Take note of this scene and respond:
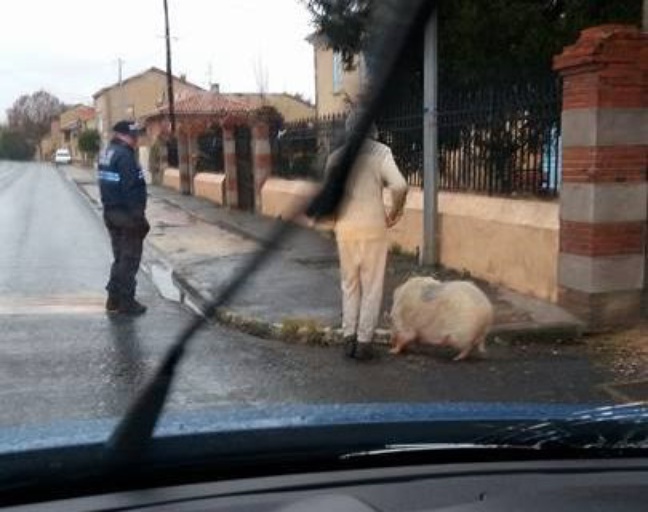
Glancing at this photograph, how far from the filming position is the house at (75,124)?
99.1 meters

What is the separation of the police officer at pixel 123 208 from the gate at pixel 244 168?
40.0ft

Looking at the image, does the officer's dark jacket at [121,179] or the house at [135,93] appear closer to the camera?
the officer's dark jacket at [121,179]

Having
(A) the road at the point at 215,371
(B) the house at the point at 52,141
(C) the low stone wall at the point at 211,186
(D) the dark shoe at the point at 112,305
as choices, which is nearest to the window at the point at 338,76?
(A) the road at the point at 215,371

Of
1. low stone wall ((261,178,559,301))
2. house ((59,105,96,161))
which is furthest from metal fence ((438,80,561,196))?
house ((59,105,96,161))

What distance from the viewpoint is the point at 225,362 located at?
289 inches

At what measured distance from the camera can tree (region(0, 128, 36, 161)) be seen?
357ft

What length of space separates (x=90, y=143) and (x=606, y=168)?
2987 inches

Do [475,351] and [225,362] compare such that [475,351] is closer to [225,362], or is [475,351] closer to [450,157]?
[225,362]

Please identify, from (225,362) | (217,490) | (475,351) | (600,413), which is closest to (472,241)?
(475,351)

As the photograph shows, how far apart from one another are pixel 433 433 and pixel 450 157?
9.93m

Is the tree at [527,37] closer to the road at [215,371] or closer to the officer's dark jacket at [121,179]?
the officer's dark jacket at [121,179]

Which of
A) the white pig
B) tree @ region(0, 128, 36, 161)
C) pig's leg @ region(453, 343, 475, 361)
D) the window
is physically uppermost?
the window

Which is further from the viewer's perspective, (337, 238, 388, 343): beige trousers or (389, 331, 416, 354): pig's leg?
(389, 331, 416, 354): pig's leg

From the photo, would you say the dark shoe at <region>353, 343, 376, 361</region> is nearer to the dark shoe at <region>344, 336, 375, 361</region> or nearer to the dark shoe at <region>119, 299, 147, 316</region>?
the dark shoe at <region>344, 336, 375, 361</region>
